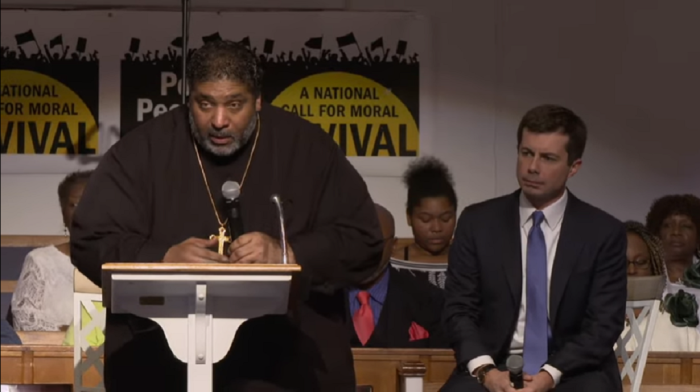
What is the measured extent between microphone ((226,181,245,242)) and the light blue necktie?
4.57ft

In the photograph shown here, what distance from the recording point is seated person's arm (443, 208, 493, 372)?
457 centimetres

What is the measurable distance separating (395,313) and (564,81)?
2179 mm

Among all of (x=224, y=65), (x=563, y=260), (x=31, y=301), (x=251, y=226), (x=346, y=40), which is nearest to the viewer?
(x=224, y=65)

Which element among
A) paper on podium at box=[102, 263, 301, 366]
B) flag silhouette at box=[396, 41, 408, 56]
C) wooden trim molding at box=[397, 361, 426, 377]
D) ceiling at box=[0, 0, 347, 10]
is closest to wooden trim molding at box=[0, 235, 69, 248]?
ceiling at box=[0, 0, 347, 10]

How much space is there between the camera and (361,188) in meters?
4.11

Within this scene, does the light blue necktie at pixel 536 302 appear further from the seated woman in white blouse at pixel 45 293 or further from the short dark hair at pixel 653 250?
the seated woman in white blouse at pixel 45 293

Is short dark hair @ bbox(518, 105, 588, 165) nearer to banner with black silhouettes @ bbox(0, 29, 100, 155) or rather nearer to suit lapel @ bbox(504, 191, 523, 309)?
suit lapel @ bbox(504, 191, 523, 309)

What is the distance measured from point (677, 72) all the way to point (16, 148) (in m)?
3.76

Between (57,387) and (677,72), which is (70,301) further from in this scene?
(677,72)

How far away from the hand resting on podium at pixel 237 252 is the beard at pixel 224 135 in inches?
18.5

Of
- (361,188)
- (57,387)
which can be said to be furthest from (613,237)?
(57,387)

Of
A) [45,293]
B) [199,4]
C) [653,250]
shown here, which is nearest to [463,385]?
[653,250]

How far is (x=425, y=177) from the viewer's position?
7242mm

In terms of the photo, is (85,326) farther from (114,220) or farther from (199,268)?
(199,268)
